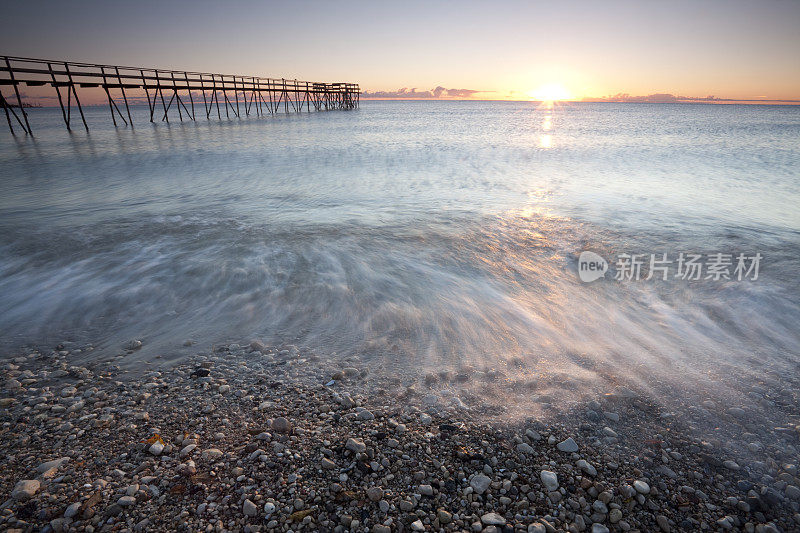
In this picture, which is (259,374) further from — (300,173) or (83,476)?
(300,173)

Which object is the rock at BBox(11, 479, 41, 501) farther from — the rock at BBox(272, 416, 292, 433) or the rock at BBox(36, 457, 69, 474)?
the rock at BBox(272, 416, 292, 433)

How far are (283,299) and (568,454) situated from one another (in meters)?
3.56

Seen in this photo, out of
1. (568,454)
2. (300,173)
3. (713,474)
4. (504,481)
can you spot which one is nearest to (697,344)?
(713,474)

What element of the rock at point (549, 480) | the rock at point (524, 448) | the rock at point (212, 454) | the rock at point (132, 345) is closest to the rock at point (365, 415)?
the rock at point (212, 454)

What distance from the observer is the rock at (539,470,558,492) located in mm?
2191

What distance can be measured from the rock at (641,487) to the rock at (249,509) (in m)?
2.23

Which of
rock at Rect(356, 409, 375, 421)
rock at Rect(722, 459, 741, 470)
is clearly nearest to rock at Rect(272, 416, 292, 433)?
rock at Rect(356, 409, 375, 421)

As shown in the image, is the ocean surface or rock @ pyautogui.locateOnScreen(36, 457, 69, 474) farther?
the ocean surface

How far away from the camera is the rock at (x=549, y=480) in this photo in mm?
2191

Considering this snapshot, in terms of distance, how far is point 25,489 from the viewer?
6.88ft

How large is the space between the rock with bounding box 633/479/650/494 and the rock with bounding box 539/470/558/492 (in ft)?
1.54

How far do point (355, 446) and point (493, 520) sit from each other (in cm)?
94

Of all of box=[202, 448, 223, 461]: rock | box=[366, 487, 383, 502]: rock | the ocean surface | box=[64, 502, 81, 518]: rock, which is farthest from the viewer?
the ocean surface

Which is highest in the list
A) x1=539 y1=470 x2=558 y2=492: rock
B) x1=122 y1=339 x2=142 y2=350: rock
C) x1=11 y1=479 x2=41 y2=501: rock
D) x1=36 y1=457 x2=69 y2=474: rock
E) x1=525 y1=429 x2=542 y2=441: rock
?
x1=11 y1=479 x2=41 y2=501: rock
